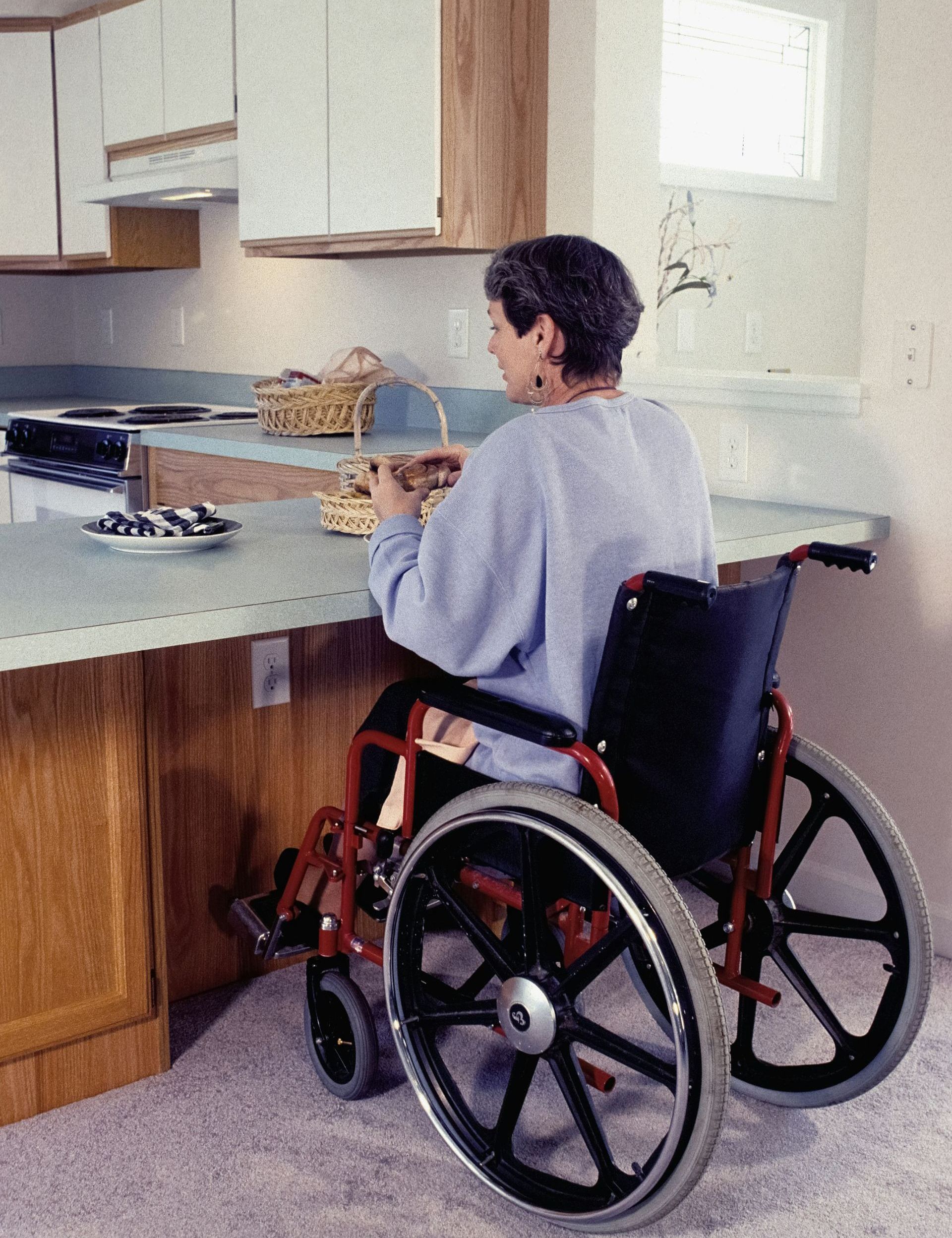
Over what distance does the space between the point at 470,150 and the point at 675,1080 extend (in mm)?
2246

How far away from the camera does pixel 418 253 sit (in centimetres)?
347

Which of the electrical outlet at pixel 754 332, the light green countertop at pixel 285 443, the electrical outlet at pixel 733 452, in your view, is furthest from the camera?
the electrical outlet at pixel 754 332

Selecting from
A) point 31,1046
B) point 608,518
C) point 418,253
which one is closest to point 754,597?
point 608,518

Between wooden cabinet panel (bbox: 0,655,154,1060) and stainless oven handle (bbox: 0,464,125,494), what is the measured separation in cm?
200

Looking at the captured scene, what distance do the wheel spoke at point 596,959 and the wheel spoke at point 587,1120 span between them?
8cm

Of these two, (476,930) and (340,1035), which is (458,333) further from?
(476,930)

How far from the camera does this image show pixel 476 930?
157 cm

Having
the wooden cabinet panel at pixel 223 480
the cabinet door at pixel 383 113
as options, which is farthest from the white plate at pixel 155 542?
the cabinet door at pixel 383 113

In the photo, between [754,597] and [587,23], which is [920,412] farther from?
[587,23]

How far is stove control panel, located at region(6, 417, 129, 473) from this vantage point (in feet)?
11.9

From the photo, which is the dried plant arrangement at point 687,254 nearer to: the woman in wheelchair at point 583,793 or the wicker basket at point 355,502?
the wicker basket at point 355,502

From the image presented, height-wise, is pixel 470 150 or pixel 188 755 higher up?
pixel 470 150

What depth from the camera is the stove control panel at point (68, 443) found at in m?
3.62

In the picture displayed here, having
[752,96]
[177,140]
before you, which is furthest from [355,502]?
[752,96]
